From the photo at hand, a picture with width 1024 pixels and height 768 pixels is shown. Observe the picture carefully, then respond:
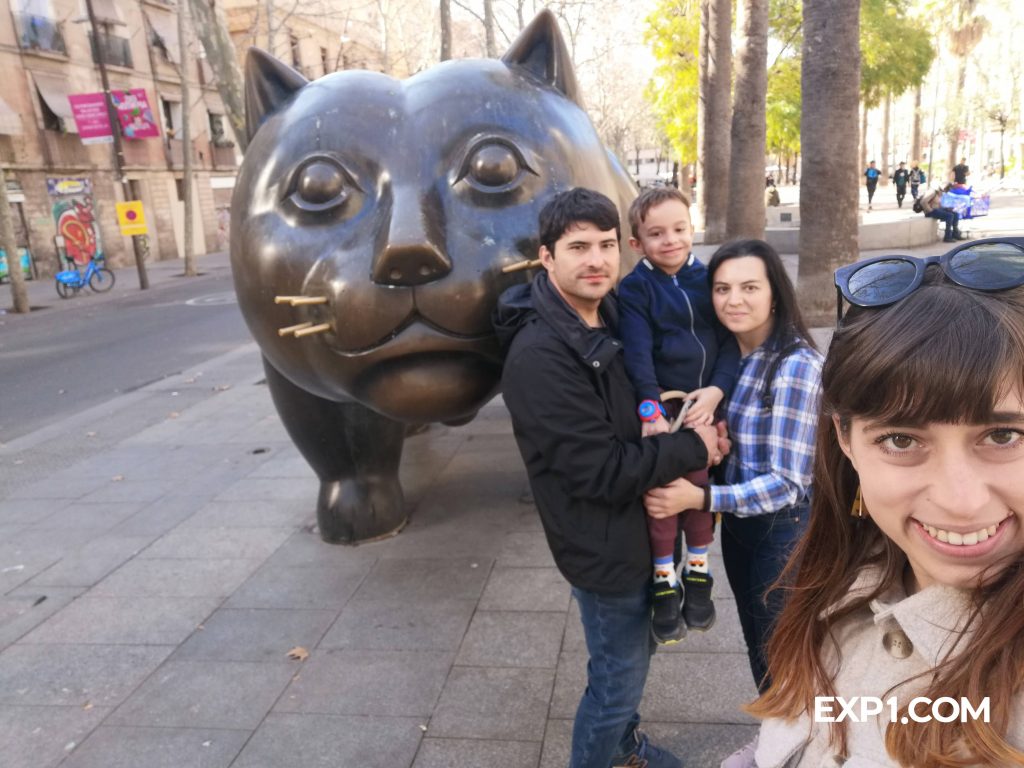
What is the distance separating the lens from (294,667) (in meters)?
3.12

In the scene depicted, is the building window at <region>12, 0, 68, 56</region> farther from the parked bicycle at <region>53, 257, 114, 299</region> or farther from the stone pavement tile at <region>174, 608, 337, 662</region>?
the stone pavement tile at <region>174, 608, 337, 662</region>

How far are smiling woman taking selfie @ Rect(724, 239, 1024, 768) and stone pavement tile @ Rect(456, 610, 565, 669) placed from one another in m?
1.90

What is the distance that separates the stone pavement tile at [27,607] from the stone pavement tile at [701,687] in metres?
2.49

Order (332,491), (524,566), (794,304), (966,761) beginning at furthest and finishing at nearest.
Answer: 1. (332,491)
2. (524,566)
3. (794,304)
4. (966,761)

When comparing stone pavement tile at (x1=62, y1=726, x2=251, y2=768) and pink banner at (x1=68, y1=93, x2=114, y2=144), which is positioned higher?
pink banner at (x1=68, y1=93, x2=114, y2=144)

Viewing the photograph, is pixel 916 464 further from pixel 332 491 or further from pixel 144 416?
pixel 144 416

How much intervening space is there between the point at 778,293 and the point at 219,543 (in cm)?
338

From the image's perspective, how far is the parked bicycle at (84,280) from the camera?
18.7m

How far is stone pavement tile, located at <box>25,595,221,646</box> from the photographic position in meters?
3.43

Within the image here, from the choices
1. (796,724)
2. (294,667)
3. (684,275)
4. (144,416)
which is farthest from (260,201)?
(144,416)

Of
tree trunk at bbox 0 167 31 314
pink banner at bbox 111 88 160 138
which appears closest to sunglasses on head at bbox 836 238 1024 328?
tree trunk at bbox 0 167 31 314

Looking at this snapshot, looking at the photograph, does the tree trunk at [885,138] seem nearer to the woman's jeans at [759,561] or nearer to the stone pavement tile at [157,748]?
the woman's jeans at [759,561]

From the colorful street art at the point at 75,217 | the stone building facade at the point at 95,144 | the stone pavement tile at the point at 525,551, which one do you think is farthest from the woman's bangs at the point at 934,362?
the colorful street art at the point at 75,217

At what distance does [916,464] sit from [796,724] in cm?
47
